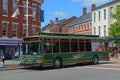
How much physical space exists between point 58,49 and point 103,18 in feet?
154

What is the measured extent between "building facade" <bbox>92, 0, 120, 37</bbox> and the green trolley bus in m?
37.8

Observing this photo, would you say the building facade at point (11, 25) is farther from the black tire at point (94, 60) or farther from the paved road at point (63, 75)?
the paved road at point (63, 75)

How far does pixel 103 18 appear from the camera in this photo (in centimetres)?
7312

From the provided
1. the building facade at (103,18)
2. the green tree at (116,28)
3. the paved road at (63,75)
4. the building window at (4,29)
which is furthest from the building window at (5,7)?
the paved road at (63,75)

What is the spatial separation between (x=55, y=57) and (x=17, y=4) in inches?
1037

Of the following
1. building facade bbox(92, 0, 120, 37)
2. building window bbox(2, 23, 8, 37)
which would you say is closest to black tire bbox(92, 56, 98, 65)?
building window bbox(2, 23, 8, 37)

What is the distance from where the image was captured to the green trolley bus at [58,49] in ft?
85.2

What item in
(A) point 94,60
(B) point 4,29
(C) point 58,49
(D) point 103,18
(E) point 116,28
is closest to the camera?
(C) point 58,49

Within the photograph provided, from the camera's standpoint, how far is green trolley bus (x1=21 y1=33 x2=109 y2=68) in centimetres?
2597

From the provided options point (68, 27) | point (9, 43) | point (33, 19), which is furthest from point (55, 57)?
point (68, 27)

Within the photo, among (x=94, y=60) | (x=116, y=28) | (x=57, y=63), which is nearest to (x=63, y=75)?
(x=57, y=63)

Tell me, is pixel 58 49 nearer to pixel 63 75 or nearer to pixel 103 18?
pixel 63 75

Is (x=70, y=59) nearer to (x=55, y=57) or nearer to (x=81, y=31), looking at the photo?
(x=55, y=57)

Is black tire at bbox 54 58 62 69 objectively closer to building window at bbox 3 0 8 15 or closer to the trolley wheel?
the trolley wheel
